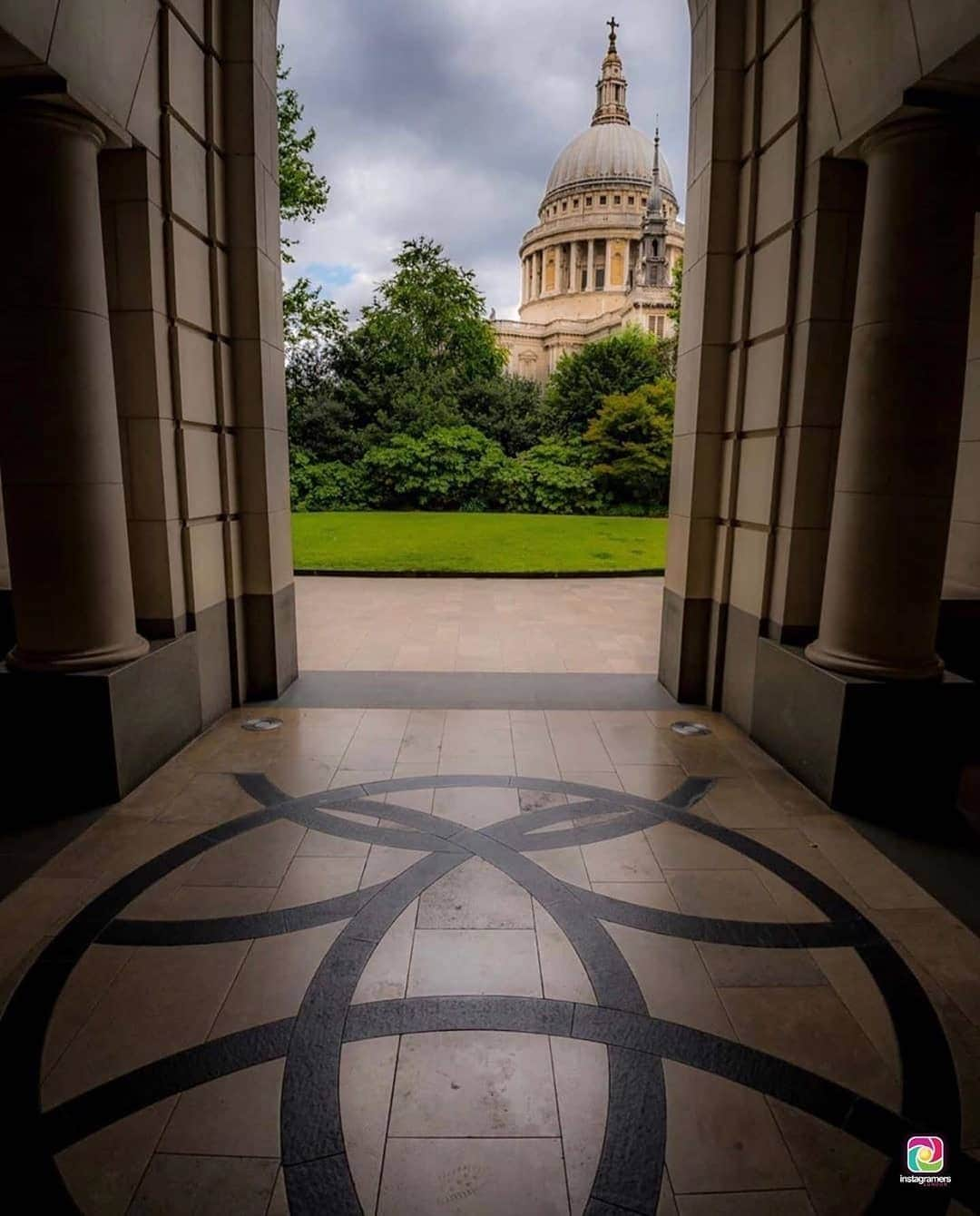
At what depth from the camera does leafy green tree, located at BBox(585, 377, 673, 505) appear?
2962cm

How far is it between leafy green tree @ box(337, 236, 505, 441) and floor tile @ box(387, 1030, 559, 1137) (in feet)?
99.9

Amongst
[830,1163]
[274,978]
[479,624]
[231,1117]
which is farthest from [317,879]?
[479,624]

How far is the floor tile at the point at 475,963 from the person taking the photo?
342 cm

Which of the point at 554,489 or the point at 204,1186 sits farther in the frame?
the point at 554,489

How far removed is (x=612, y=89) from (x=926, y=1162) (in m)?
108

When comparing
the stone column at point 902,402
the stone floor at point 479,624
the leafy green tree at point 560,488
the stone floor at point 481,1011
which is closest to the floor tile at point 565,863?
the stone floor at point 481,1011

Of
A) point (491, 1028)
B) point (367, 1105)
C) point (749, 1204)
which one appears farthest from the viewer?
point (491, 1028)

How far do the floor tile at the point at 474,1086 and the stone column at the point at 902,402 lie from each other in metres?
3.68

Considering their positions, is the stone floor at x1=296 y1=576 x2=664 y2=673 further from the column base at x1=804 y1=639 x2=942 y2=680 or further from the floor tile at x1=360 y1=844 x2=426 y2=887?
the floor tile at x1=360 y1=844 x2=426 y2=887

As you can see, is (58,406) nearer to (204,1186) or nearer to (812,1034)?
(204,1186)

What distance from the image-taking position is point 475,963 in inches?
141

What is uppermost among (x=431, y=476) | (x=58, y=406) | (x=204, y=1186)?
(x=58, y=406)

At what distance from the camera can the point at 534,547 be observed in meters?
19.7

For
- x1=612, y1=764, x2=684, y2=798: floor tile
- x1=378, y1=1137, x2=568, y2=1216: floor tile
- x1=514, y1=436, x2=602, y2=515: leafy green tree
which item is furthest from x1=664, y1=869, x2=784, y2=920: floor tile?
x1=514, y1=436, x2=602, y2=515: leafy green tree
